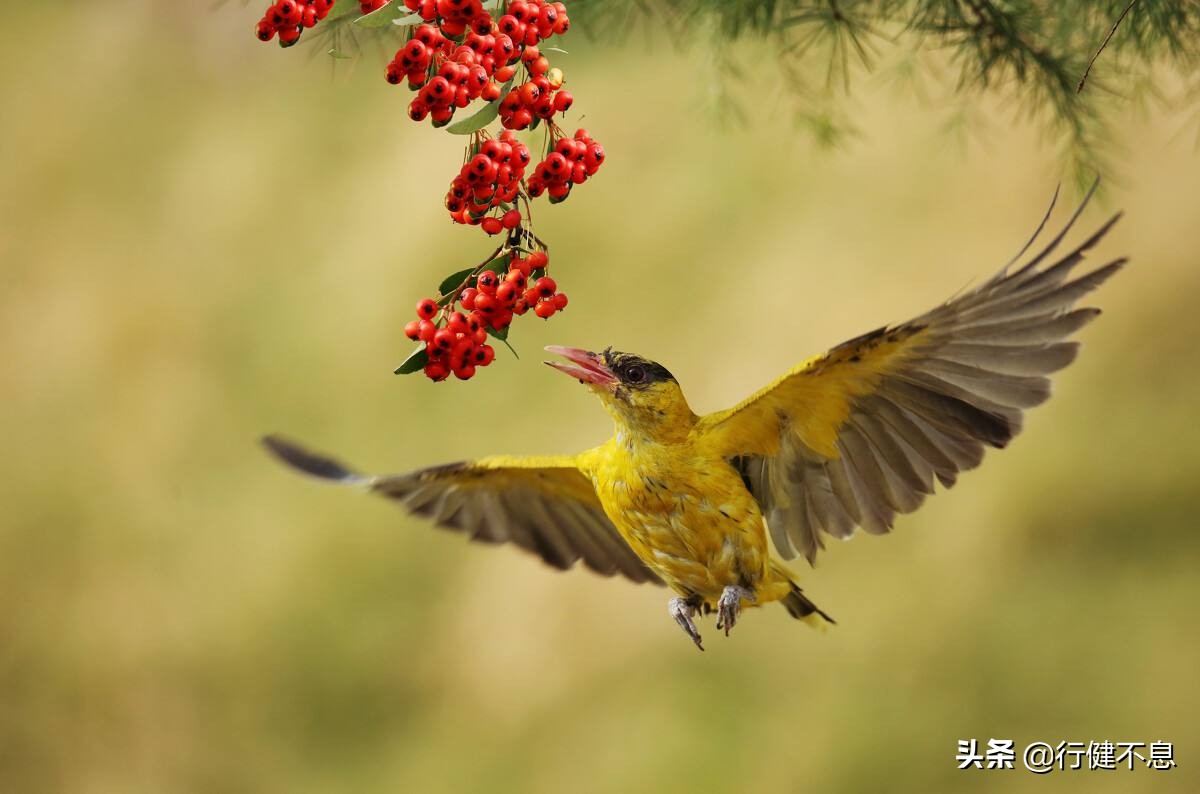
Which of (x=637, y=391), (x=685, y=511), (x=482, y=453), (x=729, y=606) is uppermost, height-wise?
(x=482, y=453)

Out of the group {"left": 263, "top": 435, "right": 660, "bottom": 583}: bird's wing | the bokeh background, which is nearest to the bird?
{"left": 263, "top": 435, "right": 660, "bottom": 583}: bird's wing

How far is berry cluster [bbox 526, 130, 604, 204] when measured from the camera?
137 cm

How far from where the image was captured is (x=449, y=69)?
1232 mm

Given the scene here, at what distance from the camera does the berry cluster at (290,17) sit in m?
1.31

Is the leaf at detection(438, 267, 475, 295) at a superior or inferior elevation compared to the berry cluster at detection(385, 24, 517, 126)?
inferior

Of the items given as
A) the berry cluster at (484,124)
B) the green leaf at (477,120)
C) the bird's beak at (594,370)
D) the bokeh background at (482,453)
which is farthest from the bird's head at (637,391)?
the bokeh background at (482,453)

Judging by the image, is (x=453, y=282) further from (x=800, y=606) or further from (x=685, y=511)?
(x=800, y=606)

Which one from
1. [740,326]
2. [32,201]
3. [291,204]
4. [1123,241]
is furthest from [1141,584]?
[32,201]

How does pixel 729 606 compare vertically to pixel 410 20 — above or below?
below

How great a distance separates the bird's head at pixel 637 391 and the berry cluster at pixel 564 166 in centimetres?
52

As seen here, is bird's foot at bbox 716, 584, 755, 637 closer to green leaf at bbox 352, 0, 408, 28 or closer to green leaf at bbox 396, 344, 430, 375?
green leaf at bbox 396, 344, 430, 375

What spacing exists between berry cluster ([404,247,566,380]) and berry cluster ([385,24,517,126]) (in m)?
0.18

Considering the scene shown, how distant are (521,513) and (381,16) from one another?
1.21 m

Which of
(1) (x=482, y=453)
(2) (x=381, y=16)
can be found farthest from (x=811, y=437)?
(1) (x=482, y=453)
